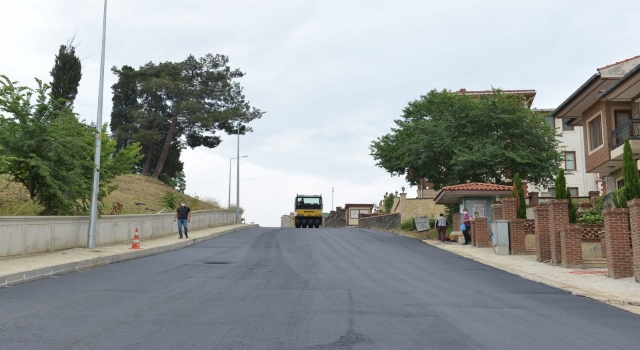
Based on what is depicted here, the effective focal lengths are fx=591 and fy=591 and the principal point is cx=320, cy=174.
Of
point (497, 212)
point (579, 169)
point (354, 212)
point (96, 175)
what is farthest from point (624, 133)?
point (354, 212)

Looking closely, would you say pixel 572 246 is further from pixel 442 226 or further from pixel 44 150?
pixel 44 150

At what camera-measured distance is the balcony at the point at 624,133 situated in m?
26.1

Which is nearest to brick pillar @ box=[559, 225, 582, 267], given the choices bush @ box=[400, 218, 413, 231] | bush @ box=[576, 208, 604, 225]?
bush @ box=[576, 208, 604, 225]

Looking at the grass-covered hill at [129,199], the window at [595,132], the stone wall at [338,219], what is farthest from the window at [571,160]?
the grass-covered hill at [129,199]

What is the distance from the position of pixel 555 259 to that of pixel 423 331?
1120 cm

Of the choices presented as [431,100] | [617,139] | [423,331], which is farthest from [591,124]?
[423,331]

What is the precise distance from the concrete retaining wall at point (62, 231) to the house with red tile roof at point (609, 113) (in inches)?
834

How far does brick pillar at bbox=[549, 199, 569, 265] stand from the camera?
17.6 m

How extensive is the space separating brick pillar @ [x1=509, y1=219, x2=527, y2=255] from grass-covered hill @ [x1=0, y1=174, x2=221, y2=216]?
16.4 meters

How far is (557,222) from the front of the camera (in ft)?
58.4

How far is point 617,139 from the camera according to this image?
27.8 m

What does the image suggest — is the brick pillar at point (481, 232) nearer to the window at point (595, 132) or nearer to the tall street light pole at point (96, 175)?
the window at point (595, 132)

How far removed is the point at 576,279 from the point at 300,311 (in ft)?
26.2

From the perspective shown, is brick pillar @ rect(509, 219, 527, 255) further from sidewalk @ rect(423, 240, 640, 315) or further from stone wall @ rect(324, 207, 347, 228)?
stone wall @ rect(324, 207, 347, 228)
